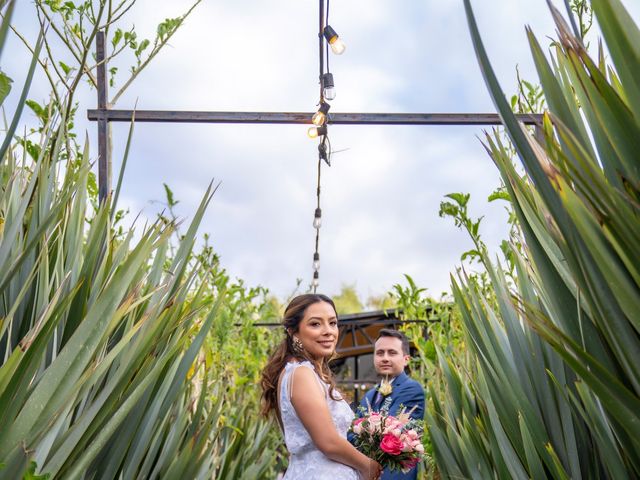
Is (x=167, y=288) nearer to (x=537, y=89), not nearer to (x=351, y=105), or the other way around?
(x=537, y=89)

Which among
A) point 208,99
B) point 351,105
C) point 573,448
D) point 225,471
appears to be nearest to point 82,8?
point 208,99

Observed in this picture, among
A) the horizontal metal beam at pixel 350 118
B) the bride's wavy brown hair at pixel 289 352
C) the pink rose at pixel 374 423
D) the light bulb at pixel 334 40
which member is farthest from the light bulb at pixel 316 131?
the pink rose at pixel 374 423

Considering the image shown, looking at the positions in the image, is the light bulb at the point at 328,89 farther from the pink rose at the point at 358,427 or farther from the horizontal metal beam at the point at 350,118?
the pink rose at the point at 358,427

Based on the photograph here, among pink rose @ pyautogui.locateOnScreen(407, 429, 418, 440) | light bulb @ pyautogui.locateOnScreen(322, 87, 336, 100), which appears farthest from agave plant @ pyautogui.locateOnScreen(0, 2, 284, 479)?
light bulb @ pyautogui.locateOnScreen(322, 87, 336, 100)

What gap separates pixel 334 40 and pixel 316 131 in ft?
2.19

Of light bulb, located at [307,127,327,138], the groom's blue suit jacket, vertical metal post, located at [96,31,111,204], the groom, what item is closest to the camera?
vertical metal post, located at [96,31,111,204]

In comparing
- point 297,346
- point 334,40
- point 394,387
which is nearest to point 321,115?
point 334,40

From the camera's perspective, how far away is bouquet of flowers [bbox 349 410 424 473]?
3193 mm

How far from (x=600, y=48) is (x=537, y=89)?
221 centimetres

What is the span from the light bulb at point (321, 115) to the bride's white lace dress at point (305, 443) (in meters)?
2.12

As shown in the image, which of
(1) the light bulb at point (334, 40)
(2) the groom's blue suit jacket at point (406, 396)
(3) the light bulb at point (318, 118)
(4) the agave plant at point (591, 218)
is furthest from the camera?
(1) the light bulb at point (334, 40)

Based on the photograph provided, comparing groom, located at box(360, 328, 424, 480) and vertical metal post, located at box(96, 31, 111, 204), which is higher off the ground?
vertical metal post, located at box(96, 31, 111, 204)

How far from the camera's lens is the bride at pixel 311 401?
9.73 feet

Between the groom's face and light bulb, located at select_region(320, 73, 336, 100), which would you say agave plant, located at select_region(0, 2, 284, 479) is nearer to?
the groom's face
